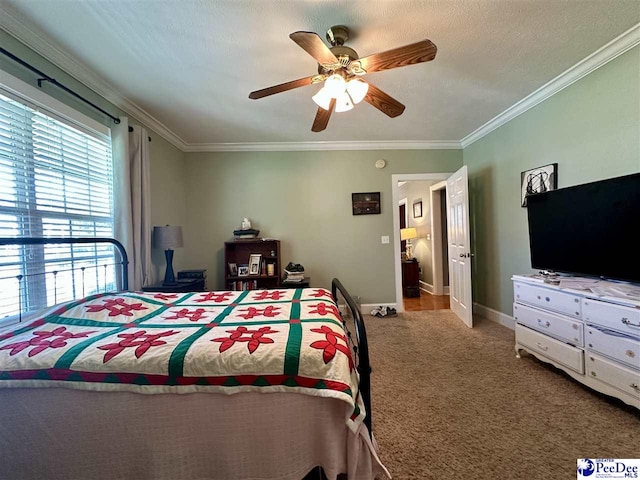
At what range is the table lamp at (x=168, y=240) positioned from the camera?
9.46 feet

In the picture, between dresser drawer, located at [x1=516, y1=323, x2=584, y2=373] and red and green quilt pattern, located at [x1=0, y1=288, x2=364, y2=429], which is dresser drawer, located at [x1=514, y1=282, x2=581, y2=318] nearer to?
dresser drawer, located at [x1=516, y1=323, x2=584, y2=373]

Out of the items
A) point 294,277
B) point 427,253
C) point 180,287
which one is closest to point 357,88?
point 180,287

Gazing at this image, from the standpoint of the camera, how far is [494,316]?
3.58 metres

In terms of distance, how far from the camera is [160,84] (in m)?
2.41

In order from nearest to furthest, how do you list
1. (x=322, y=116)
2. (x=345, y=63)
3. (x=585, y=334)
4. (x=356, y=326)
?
(x=356, y=326) < (x=345, y=63) < (x=585, y=334) < (x=322, y=116)

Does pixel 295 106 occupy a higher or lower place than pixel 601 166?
higher

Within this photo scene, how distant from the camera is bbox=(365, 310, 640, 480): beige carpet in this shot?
4.61ft

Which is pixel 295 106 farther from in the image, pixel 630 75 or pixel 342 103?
pixel 630 75

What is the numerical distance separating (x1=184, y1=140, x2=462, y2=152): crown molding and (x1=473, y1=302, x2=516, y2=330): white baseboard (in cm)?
247

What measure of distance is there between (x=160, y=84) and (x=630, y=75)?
3.75 meters

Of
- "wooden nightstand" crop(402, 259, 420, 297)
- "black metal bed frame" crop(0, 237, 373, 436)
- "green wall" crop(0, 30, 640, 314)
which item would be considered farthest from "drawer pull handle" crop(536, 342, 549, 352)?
"wooden nightstand" crop(402, 259, 420, 297)

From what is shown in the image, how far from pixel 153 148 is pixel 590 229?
430 cm

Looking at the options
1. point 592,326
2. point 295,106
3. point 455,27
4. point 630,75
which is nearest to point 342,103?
point 455,27

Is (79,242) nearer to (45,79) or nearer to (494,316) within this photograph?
(45,79)
